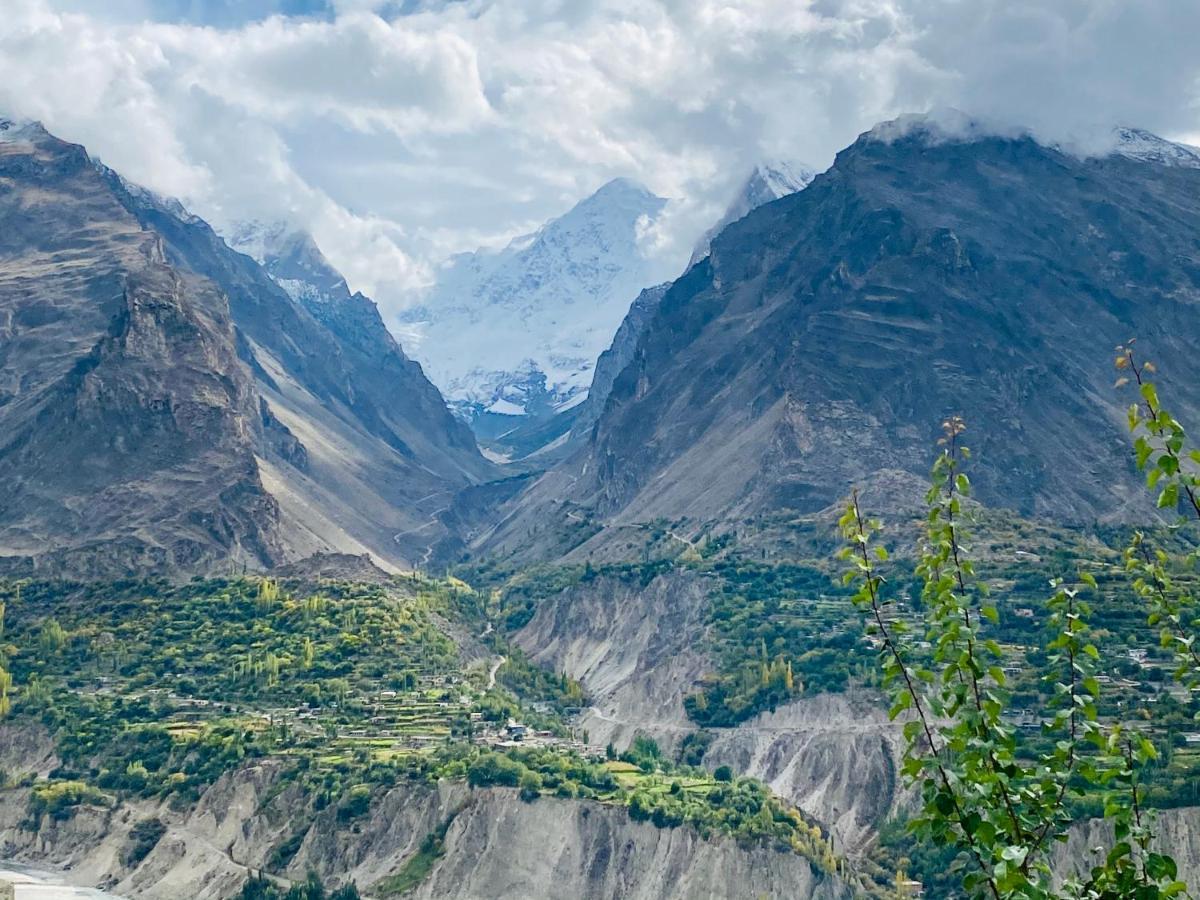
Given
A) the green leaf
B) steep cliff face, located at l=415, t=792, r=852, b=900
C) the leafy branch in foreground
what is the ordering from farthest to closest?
steep cliff face, located at l=415, t=792, r=852, b=900
the green leaf
the leafy branch in foreground

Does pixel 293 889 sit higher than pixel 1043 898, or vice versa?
pixel 1043 898

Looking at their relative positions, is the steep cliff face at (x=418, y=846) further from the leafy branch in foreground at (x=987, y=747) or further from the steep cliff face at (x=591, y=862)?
the leafy branch in foreground at (x=987, y=747)

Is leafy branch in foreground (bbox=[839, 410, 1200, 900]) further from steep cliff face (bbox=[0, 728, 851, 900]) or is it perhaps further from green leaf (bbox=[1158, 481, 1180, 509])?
steep cliff face (bbox=[0, 728, 851, 900])

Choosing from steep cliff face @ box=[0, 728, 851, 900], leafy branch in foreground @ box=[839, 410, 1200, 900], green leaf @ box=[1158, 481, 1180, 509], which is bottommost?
steep cliff face @ box=[0, 728, 851, 900]

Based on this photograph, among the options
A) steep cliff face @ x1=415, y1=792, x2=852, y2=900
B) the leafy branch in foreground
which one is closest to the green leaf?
the leafy branch in foreground

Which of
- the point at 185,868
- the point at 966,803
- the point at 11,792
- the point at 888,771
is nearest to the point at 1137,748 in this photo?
the point at 966,803

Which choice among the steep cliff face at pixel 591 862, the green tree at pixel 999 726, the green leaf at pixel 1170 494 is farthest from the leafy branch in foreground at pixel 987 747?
the steep cliff face at pixel 591 862

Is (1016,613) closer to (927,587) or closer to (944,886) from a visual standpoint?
(944,886)

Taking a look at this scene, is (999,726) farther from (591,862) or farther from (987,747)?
(591,862)
